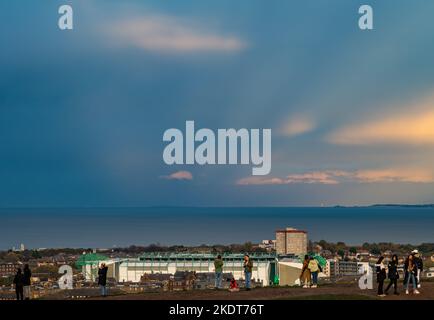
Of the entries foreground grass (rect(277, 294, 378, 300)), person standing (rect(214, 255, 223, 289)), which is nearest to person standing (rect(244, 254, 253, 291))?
person standing (rect(214, 255, 223, 289))

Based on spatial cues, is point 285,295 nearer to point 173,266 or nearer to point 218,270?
point 218,270

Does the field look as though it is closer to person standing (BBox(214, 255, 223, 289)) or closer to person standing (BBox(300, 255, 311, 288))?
person standing (BBox(300, 255, 311, 288))

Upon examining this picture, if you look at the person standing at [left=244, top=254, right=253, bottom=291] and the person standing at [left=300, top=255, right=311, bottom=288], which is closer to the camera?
the person standing at [left=244, top=254, right=253, bottom=291]

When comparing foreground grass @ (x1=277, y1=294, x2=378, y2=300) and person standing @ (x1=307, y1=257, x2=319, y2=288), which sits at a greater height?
person standing @ (x1=307, y1=257, x2=319, y2=288)

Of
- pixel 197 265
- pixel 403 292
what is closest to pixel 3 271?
pixel 197 265

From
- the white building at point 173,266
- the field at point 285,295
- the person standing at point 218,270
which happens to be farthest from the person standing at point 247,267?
the white building at point 173,266

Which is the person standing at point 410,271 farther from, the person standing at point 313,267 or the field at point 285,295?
the person standing at point 313,267

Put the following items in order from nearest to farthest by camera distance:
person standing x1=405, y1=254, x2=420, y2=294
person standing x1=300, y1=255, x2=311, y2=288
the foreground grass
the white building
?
the foreground grass, person standing x1=405, y1=254, x2=420, y2=294, person standing x1=300, y1=255, x2=311, y2=288, the white building

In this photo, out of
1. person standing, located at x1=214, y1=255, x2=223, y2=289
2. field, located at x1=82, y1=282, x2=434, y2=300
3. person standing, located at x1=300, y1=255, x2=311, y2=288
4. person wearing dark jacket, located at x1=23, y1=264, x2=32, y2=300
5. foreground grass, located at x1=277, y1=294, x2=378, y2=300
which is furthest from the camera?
person standing, located at x1=300, y1=255, x2=311, y2=288

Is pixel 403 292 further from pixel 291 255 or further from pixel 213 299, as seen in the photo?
pixel 291 255

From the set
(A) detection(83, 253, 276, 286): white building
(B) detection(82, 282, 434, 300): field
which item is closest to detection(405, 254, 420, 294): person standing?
(B) detection(82, 282, 434, 300): field

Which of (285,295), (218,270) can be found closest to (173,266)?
(218,270)
